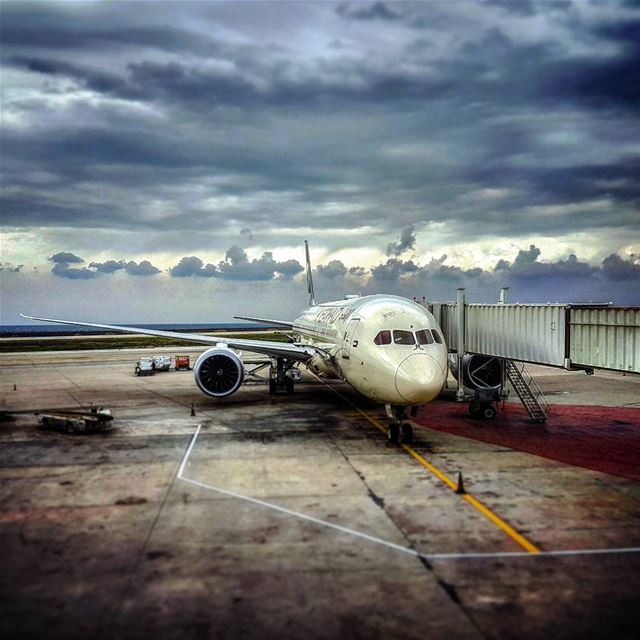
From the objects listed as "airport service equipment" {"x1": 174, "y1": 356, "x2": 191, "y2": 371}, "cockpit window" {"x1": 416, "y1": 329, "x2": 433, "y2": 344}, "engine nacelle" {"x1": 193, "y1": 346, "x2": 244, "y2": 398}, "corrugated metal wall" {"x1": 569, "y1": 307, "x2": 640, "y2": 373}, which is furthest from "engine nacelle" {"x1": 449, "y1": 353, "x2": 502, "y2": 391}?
"airport service equipment" {"x1": 174, "y1": 356, "x2": 191, "y2": 371}

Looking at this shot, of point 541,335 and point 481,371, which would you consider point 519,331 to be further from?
point 481,371

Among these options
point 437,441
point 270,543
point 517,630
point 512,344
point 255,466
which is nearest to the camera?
point 517,630

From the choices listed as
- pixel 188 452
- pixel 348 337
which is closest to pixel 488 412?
pixel 348 337

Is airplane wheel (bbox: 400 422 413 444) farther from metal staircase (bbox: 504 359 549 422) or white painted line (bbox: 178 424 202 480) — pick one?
white painted line (bbox: 178 424 202 480)

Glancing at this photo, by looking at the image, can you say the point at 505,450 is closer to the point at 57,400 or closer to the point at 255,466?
the point at 255,466

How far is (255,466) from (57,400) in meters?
18.6

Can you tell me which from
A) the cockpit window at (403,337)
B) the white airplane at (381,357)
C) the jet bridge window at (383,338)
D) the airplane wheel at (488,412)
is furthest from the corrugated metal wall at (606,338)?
the jet bridge window at (383,338)

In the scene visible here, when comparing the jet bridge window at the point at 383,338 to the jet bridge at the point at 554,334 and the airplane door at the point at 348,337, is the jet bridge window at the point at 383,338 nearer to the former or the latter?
the airplane door at the point at 348,337

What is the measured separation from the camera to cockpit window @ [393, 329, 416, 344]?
2080cm

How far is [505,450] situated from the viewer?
2008 centimetres

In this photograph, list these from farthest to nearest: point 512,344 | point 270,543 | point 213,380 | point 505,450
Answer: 1. point 213,380
2. point 512,344
3. point 505,450
4. point 270,543

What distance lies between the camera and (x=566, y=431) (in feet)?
76.7

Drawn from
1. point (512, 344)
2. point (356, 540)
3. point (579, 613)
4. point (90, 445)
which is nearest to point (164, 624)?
point (356, 540)

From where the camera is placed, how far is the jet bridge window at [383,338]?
68.8 feet
